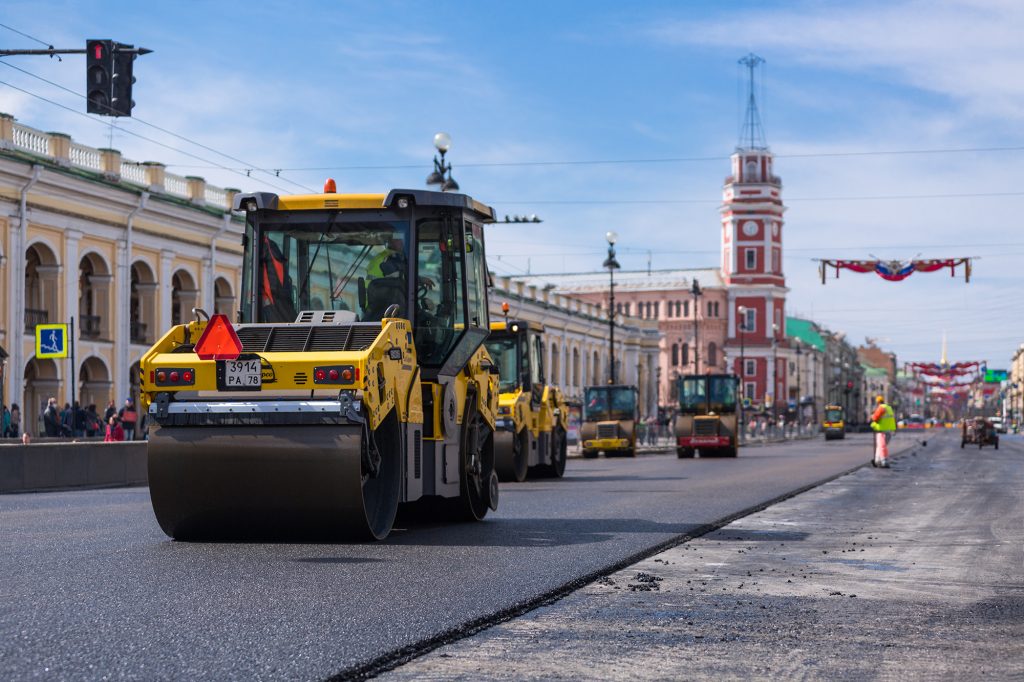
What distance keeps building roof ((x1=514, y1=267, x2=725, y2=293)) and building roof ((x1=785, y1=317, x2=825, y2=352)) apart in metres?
30.9

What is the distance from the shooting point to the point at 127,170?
50562mm

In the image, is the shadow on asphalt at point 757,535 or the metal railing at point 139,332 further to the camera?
the metal railing at point 139,332

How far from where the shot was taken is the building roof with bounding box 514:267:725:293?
15250 centimetres

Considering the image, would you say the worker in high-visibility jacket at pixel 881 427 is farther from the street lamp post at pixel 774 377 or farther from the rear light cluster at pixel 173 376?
the street lamp post at pixel 774 377

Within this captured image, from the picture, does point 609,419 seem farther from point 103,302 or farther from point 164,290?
point 103,302

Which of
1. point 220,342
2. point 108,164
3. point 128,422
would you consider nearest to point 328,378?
point 220,342

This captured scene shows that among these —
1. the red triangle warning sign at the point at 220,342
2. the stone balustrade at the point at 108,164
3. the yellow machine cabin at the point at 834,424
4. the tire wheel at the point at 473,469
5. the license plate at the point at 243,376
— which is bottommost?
the yellow machine cabin at the point at 834,424

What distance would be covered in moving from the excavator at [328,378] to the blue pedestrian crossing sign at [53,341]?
2214 cm

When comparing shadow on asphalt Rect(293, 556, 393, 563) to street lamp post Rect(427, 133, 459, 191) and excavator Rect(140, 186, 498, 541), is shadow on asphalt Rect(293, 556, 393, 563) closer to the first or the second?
excavator Rect(140, 186, 498, 541)

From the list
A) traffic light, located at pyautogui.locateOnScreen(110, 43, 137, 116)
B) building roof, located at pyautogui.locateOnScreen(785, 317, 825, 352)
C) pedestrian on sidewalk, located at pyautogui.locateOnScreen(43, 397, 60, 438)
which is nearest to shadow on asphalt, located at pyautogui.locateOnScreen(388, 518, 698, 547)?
traffic light, located at pyautogui.locateOnScreen(110, 43, 137, 116)

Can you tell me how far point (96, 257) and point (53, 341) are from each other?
15773mm

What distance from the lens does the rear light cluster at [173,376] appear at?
11.5 meters

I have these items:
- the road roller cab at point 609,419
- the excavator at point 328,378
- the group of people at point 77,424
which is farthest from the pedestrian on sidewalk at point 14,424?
the excavator at point 328,378

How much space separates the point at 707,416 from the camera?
4922 centimetres
